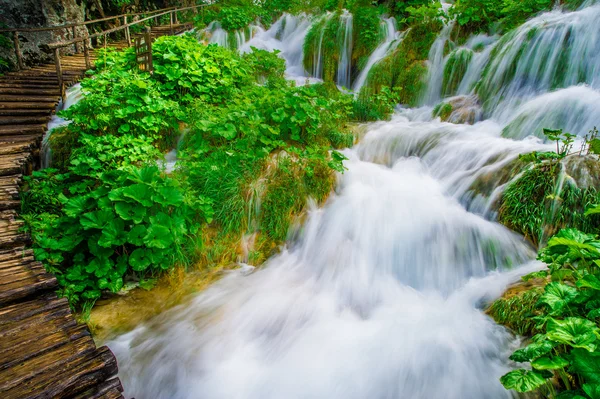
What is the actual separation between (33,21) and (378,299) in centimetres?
1466

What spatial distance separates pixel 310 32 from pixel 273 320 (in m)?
9.31

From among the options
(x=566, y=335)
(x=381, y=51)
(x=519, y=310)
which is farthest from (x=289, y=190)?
(x=381, y=51)

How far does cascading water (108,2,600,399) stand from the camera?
112 inches

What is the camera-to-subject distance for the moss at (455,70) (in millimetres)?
7383

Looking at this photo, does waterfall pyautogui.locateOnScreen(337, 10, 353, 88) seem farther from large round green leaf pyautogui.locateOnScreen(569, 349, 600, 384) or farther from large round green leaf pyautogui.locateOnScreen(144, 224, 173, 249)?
large round green leaf pyautogui.locateOnScreen(569, 349, 600, 384)

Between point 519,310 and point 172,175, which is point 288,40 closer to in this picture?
point 172,175

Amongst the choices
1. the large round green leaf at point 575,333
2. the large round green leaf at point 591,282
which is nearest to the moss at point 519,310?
the large round green leaf at point 591,282

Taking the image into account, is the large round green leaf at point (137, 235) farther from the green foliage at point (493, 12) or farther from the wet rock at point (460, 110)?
the green foliage at point (493, 12)

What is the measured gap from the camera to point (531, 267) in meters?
3.60

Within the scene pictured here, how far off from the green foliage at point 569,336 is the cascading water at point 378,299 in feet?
2.46

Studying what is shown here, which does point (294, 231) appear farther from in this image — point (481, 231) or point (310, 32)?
point (310, 32)

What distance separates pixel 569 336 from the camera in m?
1.79

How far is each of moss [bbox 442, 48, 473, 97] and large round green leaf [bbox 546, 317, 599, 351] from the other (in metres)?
6.52

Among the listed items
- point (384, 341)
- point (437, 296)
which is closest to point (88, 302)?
point (384, 341)
